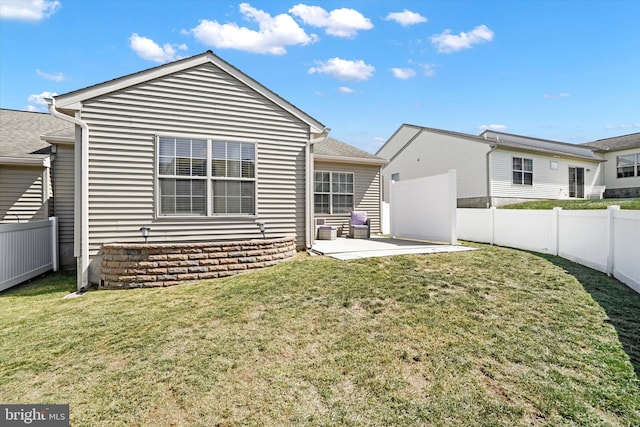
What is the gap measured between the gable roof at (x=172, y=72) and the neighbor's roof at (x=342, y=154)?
362 cm

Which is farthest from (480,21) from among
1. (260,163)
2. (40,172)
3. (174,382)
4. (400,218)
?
(40,172)

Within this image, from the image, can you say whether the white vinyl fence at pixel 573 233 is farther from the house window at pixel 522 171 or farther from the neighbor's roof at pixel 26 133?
the neighbor's roof at pixel 26 133

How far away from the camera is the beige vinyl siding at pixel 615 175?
20.3m

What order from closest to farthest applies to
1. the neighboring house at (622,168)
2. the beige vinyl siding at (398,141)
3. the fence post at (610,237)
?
the fence post at (610,237)
the neighboring house at (622,168)
the beige vinyl siding at (398,141)

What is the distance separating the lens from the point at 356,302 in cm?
456

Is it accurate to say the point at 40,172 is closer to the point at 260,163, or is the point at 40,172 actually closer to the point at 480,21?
the point at 260,163

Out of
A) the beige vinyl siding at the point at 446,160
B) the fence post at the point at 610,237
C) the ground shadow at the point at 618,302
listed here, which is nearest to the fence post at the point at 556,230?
the ground shadow at the point at 618,302

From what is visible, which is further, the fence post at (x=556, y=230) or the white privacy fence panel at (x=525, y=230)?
the white privacy fence panel at (x=525, y=230)

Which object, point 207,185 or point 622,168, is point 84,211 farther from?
point 622,168

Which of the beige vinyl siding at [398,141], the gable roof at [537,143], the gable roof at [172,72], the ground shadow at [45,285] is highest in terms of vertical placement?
the beige vinyl siding at [398,141]

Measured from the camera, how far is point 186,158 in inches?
269

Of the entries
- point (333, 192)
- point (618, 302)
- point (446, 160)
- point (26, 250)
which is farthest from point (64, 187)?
point (446, 160)

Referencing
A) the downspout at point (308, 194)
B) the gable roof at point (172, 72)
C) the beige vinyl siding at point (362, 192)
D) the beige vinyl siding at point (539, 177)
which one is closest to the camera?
the gable roof at point (172, 72)

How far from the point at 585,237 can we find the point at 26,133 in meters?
16.6
